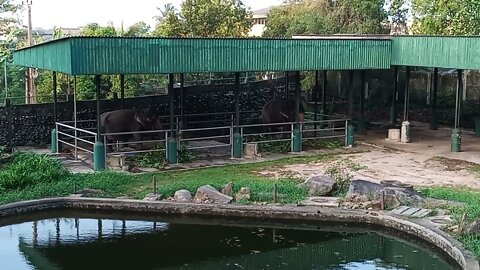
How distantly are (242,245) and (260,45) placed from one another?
8.88 m

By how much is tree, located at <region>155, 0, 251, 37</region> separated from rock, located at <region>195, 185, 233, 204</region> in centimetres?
2436

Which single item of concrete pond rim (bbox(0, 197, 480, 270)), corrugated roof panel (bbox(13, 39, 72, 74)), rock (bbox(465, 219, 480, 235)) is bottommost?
concrete pond rim (bbox(0, 197, 480, 270))

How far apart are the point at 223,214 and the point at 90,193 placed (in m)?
3.56

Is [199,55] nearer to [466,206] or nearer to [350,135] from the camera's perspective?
[350,135]

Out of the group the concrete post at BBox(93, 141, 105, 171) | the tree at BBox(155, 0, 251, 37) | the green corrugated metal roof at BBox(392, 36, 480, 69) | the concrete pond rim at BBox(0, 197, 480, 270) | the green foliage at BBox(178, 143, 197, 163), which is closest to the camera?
the concrete pond rim at BBox(0, 197, 480, 270)

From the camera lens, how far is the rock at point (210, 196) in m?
15.2

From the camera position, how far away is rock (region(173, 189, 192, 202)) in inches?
601

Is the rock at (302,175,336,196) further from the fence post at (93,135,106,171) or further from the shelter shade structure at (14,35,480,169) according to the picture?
the fence post at (93,135,106,171)

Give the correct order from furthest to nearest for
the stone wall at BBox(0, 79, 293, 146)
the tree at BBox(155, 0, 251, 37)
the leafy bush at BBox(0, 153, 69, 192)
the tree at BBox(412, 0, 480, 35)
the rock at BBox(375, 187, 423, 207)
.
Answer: the tree at BBox(155, 0, 251, 37), the tree at BBox(412, 0, 480, 35), the stone wall at BBox(0, 79, 293, 146), the leafy bush at BBox(0, 153, 69, 192), the rock at BBox(375, 187, 423, 207)

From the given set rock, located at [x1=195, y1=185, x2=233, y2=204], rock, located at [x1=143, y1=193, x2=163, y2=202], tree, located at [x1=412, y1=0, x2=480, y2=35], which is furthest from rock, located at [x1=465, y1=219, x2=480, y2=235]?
tree, located at [x1=412, y1=0, x2=480, y2=35]

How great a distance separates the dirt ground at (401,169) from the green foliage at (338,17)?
1539cm

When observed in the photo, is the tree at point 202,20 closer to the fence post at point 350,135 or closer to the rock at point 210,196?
the fence post at point 350,135

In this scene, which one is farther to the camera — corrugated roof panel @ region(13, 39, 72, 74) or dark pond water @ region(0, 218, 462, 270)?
corrugated roof panel @ region(13, 39, 72, 74)

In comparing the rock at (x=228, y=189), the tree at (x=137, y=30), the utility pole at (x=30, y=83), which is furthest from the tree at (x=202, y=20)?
the rock at (x=228, y=189)
